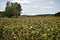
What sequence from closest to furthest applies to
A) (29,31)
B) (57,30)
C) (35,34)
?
(57,30), (35,34), (29,31)

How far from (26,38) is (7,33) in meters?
3.61

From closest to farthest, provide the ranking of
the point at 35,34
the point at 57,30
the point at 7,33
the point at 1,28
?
1. the point at 57,30
2. the point at 35,34
3. the point at 7,33
4. the point at 1,28

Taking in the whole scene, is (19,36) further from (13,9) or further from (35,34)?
(13,9)

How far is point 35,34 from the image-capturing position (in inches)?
407

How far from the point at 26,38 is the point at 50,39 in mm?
2005

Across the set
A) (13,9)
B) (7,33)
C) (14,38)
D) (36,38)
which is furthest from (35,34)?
(13,9)

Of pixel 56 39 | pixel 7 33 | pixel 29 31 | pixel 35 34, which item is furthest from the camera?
pixel 7 33

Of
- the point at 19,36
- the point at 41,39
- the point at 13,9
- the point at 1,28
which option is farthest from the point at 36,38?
the point at 13,9

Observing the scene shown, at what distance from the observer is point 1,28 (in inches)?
613

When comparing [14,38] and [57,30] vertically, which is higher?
[57,30]

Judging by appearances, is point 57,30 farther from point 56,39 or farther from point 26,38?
point 26,38

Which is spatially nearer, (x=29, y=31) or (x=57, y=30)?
(x=57, y=30)

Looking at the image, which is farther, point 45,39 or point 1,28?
point 1,28

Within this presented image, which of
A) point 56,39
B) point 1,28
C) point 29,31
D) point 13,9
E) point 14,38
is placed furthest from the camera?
point 13,9
